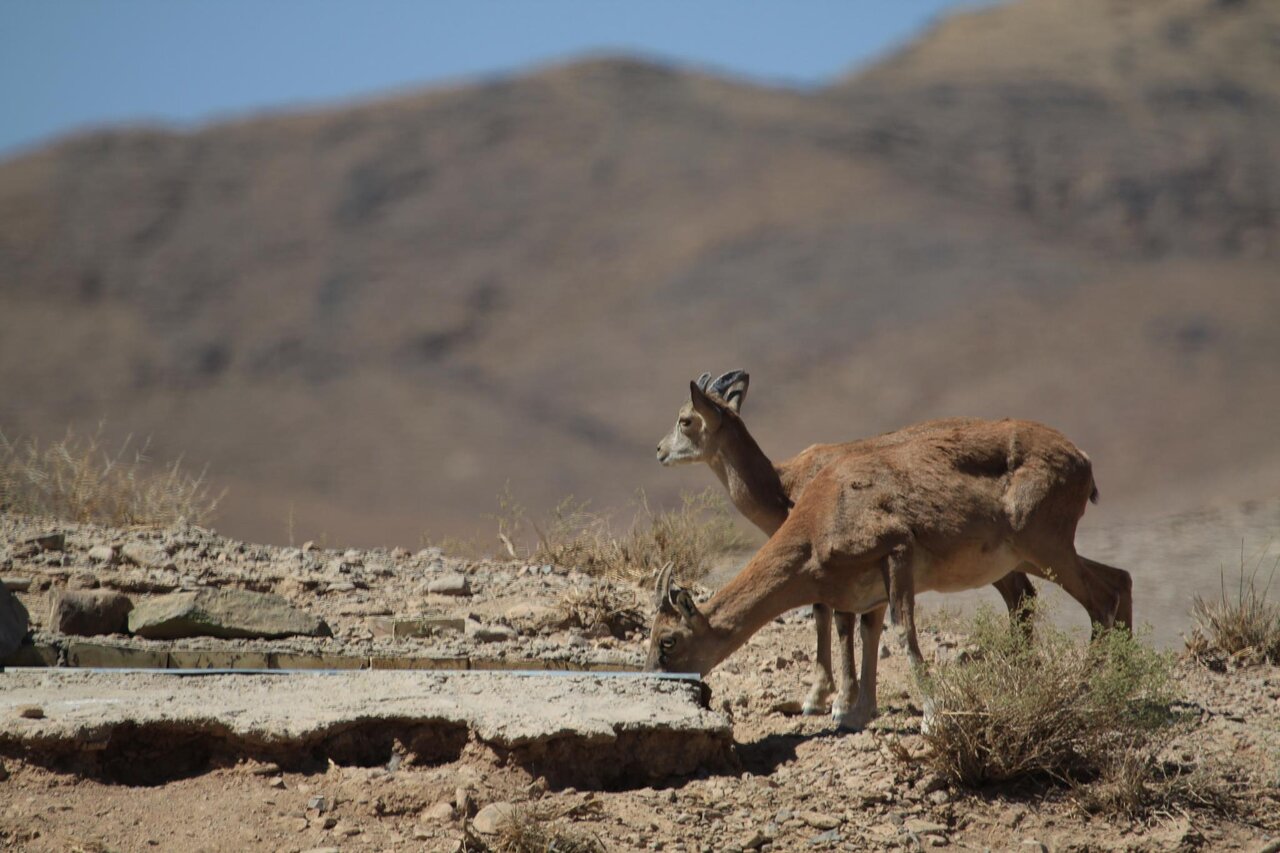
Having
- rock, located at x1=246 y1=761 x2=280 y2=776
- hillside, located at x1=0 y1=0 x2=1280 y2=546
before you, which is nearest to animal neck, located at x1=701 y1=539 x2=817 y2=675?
rock, located at x1=246 y1=761 x2=280 y2=776

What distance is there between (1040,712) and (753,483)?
3778mm

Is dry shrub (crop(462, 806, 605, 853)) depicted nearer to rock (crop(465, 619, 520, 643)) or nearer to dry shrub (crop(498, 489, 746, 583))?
rock (crop(465, 619, 520, 643))

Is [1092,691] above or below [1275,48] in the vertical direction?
below

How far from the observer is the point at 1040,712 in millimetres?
8172

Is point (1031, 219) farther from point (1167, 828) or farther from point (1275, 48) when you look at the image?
point (1167, 828)

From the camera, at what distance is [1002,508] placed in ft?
32.1

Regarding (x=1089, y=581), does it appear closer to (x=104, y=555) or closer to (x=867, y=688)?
(x=867, y=688)

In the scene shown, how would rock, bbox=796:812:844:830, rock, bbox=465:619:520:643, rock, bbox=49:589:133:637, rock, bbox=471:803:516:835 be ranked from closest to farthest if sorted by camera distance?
rock, bbox=471:803:516:835 < rock, bbox=796:812:844:830 < rock, bbox=49:589:133:637 < rock, bbox=465:619:520:643

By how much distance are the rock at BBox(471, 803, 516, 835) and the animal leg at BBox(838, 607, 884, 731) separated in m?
2.53

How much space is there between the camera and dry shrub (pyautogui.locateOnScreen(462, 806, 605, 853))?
7.21 metres

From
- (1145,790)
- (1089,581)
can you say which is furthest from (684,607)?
(1089,581)

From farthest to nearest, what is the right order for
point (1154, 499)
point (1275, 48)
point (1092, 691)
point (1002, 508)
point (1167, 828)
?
point (1275, 48) → point (1154, 499) → point (1002, 508) → point (1092, 691) → point (1167, 828)

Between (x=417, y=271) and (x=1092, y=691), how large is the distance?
65889mm

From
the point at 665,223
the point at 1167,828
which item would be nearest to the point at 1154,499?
the point at 665,223
